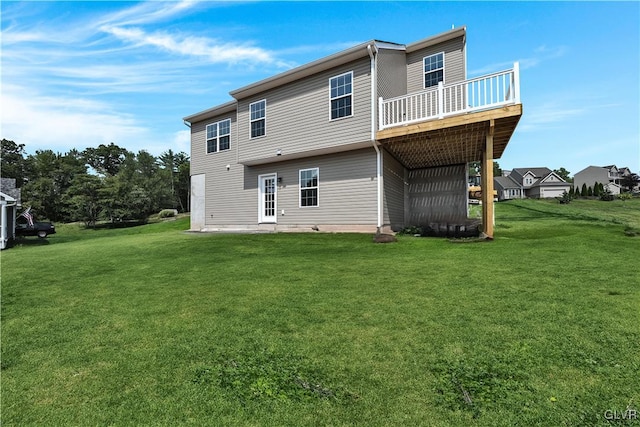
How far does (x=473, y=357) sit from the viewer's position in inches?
107

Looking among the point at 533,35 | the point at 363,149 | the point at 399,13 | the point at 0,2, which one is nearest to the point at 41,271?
the point at 0,2

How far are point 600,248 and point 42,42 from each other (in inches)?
540

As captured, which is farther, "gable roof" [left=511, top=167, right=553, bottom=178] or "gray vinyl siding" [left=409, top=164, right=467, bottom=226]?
"gable roof" [left=511, top=167, right=553, bottom=178]

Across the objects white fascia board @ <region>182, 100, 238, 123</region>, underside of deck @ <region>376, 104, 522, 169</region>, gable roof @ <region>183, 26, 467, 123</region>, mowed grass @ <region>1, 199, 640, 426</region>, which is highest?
gable roof @ <region>183, 26, 467, 123</region>

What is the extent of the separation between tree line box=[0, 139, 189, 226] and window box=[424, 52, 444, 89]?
33.5 m

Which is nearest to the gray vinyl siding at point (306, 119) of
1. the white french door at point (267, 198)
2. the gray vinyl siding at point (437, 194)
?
the white french door at point (267, 198)

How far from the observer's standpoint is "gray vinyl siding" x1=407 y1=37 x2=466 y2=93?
1216 cm

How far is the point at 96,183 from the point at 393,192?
34968mm

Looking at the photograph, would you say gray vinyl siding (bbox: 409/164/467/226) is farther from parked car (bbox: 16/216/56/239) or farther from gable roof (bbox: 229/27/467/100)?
parked car (bbox: 16/216/56/239)

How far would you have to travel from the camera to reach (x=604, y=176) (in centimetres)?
5356

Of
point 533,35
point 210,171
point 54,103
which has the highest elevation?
point 533,35

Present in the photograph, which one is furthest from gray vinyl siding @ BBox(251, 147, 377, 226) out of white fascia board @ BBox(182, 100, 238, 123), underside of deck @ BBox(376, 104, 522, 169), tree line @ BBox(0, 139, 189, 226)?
tree line @ BBox(0, 139, 189, 226)

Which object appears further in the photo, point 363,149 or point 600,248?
point 363,149

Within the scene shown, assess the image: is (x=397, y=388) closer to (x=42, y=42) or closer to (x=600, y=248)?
(x=600, y=248)
